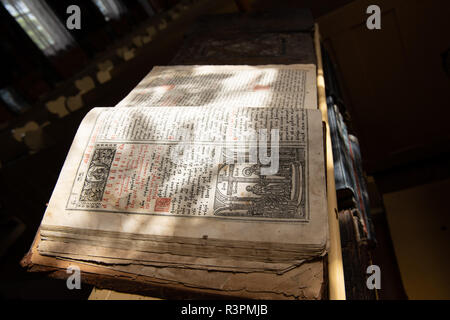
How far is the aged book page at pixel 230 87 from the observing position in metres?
0.79

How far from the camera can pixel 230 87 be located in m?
0.88

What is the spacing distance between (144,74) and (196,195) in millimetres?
1004

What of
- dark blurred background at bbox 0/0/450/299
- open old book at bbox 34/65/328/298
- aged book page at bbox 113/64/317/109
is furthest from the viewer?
dark blurred background at bbox 0/0/450/299

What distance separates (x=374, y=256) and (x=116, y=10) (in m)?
1.67

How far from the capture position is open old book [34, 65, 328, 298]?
0.54 metres

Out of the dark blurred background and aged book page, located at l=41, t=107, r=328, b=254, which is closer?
aged book page, located at l=41, t=107, r=328, b=254

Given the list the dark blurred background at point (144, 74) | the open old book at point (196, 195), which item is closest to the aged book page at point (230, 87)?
the open old book at point (196, 195)

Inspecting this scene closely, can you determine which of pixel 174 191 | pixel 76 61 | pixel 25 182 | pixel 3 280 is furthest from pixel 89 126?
pixel 3 280

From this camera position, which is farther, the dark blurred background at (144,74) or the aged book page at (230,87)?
the dark blurred background at (144,74)

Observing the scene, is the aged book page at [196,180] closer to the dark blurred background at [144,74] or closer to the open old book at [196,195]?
the open old book at [196,195]

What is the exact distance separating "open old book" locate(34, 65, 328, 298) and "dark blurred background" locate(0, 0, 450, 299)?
2.21ft

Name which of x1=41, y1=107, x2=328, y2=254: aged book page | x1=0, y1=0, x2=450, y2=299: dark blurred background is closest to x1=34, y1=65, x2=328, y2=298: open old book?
x1=41, y1=107, x2=328, y2=254: aged book page

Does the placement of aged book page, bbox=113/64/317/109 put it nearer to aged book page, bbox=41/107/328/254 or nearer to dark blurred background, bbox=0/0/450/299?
aged book page, bbox=41/107/328/254

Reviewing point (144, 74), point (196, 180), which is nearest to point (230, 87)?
point (196, 180)
